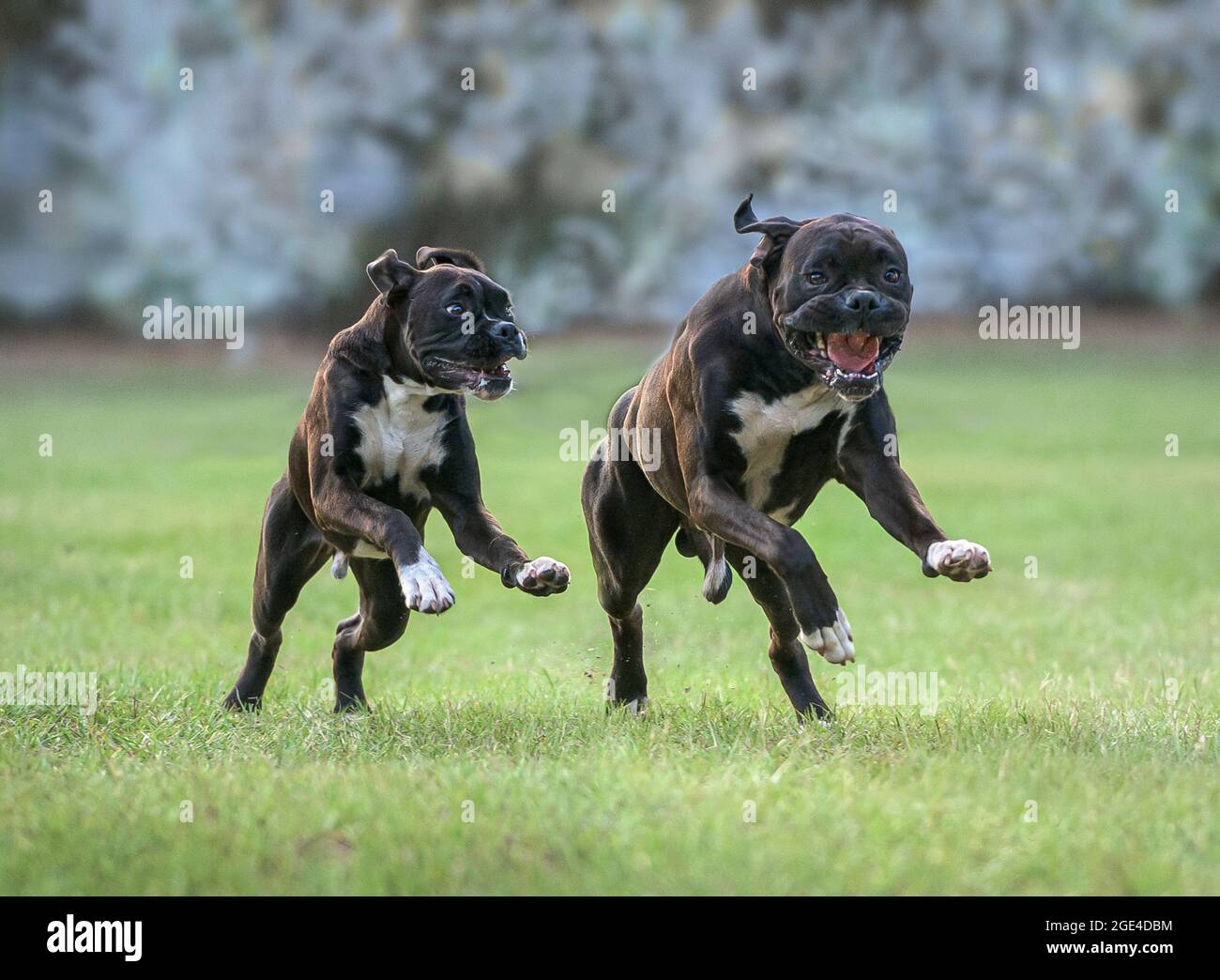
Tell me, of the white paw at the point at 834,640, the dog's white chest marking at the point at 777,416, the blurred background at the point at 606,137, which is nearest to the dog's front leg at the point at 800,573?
the white paw at the point at 834,640

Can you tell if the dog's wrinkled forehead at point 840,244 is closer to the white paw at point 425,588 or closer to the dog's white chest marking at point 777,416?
the dog's white chest marking at point 777,416

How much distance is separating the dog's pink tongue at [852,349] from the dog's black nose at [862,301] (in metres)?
0.10

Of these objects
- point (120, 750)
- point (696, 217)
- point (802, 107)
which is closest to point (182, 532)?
point (120, 750)

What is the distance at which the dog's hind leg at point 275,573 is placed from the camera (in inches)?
270

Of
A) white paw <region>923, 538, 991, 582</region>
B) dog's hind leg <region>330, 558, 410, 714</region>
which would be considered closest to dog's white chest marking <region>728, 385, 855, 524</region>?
white paw <region>923, 538, 991, 582</region>

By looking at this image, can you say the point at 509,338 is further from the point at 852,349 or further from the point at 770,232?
the point at 852,349

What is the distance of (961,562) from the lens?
5184 mm

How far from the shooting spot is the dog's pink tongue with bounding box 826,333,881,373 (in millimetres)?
5504

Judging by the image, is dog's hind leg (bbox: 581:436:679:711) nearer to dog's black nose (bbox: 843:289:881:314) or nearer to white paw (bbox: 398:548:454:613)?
white paw (bbox: 398:548:454:613)

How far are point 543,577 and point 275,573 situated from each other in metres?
1.88

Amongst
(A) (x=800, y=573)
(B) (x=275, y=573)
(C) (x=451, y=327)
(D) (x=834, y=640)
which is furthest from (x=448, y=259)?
(D) (x=834, y=640)

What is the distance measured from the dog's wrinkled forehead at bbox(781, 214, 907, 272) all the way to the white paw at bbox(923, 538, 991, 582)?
43.3 inches

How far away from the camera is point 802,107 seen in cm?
3462

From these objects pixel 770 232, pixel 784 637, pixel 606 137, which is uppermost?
pixel 606 137
